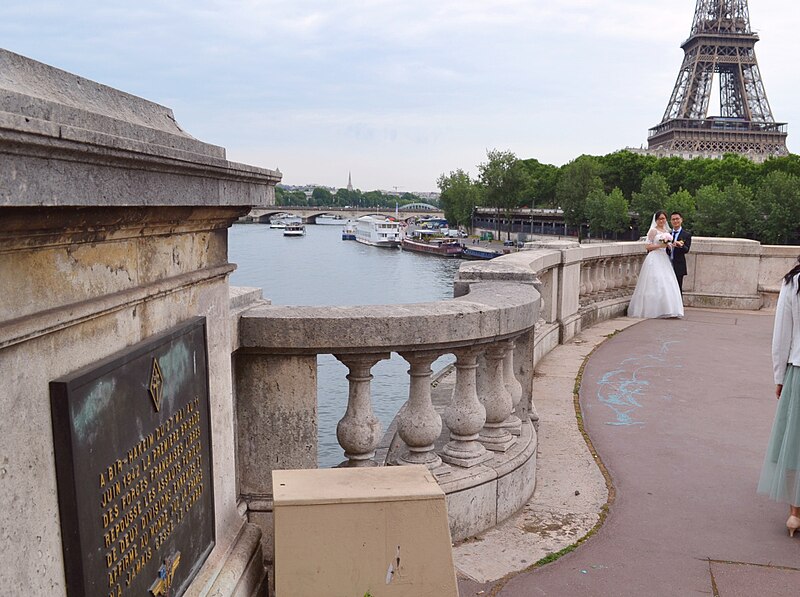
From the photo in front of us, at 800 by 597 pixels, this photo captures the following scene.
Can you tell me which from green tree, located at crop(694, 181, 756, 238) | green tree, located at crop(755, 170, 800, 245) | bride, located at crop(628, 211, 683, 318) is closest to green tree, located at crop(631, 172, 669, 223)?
A: green tree, located at crop(694, 181, 756, 238)

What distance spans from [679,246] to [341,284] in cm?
3879

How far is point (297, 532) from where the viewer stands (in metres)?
2.60

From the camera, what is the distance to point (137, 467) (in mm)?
2195

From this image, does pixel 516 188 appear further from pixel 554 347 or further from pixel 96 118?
pixel 96 118

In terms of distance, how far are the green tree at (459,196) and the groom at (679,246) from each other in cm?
8149

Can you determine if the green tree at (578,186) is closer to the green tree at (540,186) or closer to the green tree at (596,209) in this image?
the green tree at (596,209)

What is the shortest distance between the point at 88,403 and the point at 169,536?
74cm

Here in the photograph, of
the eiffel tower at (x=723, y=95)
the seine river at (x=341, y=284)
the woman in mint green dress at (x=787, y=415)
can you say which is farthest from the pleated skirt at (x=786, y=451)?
the eiffel tower at (x=723, y=95)

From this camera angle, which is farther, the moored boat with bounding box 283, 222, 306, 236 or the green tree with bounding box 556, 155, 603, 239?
the moored boat with bounding box 283, 222, 306, 236

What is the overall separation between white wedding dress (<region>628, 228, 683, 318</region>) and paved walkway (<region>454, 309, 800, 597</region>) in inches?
124

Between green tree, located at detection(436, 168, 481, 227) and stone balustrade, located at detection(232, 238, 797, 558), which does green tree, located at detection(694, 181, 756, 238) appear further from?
stone balustrade, located at detection(232, 238, 797, 558)

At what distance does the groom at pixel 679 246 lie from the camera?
11.2 m

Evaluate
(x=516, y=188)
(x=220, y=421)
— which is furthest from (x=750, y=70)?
(x=220, y=421)

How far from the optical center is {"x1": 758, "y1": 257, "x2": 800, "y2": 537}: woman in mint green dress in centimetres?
396
